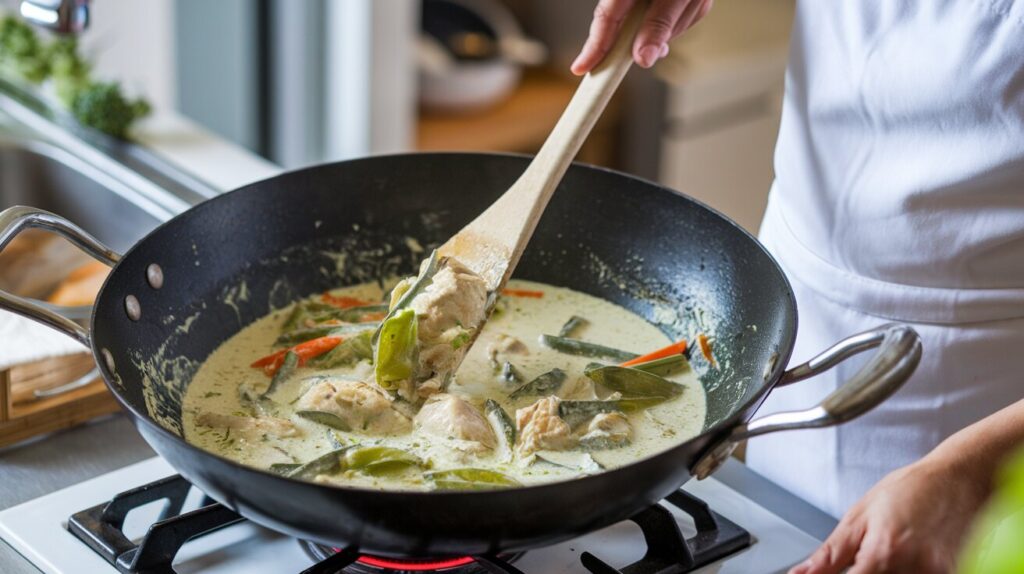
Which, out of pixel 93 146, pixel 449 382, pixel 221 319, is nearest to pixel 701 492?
pixel 449 382

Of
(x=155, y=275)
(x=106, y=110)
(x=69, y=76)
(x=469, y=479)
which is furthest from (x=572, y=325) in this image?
(x=69, y=76)

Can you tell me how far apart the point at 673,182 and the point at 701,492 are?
2240 mm

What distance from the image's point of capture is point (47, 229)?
1.09 m

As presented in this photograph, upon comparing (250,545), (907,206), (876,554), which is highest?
(907,206)

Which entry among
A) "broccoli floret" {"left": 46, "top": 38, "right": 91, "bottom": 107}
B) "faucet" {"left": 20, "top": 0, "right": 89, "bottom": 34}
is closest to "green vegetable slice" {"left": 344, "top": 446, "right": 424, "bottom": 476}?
"faucet" {"left": 20, "top": 0, "right": 89, "bottom": 34}

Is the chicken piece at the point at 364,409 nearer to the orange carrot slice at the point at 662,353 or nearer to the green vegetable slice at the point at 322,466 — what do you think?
the green vegetable slice at the point at 322,466

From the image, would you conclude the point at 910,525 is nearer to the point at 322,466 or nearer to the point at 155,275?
the point at 322,466

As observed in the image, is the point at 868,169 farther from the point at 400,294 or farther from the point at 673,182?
the point at 673,182

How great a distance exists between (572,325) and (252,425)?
17.2 inches

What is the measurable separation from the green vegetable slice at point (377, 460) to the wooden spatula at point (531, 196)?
26cm

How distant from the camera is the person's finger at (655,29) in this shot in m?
1.30

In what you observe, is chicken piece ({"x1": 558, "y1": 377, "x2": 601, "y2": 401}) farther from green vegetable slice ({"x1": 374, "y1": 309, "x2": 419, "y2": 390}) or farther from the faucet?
the faucet

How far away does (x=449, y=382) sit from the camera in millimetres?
1236

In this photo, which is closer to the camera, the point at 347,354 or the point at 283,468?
the point at 283,468
